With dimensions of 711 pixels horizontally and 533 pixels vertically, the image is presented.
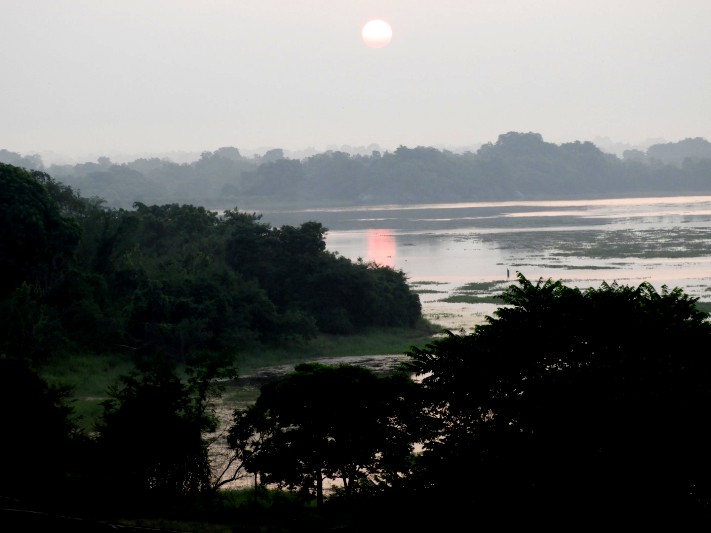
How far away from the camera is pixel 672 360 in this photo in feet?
45.1

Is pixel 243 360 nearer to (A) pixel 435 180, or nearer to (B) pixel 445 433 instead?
(B) pixel 445 433

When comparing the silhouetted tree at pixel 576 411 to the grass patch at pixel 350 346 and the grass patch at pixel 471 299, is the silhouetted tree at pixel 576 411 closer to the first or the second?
the grass patch at pixel 350 346

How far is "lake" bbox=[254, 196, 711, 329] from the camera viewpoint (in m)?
49.4

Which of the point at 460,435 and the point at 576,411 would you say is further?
the point at 460,435

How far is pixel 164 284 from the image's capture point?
3506 cm

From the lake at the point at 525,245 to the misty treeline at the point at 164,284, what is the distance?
4563 mm

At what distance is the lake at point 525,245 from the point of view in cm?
4944

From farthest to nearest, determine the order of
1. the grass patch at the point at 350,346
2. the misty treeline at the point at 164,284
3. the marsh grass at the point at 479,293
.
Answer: the marsh grass at the point at 479,293 → the grass patch at the point at 350,346 → the misty treeline at the point at 164,284

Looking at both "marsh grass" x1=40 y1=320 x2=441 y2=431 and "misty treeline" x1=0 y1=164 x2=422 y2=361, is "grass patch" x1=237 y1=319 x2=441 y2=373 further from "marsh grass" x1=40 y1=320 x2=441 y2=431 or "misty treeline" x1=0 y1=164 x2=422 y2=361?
"misty treeline" x1=0 y1=164 x2=422 y2=361

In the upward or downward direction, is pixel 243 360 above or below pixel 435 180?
below

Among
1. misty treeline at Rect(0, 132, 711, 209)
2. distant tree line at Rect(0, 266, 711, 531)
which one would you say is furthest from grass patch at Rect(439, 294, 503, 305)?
misty treeline at Rect(0, 132, 711, 209)

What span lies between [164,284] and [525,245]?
39.8 m

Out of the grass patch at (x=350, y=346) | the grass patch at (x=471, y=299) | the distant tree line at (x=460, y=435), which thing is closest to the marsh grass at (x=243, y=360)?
the grass patch at (x=350, y=346)

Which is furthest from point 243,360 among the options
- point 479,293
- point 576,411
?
point 576,411
